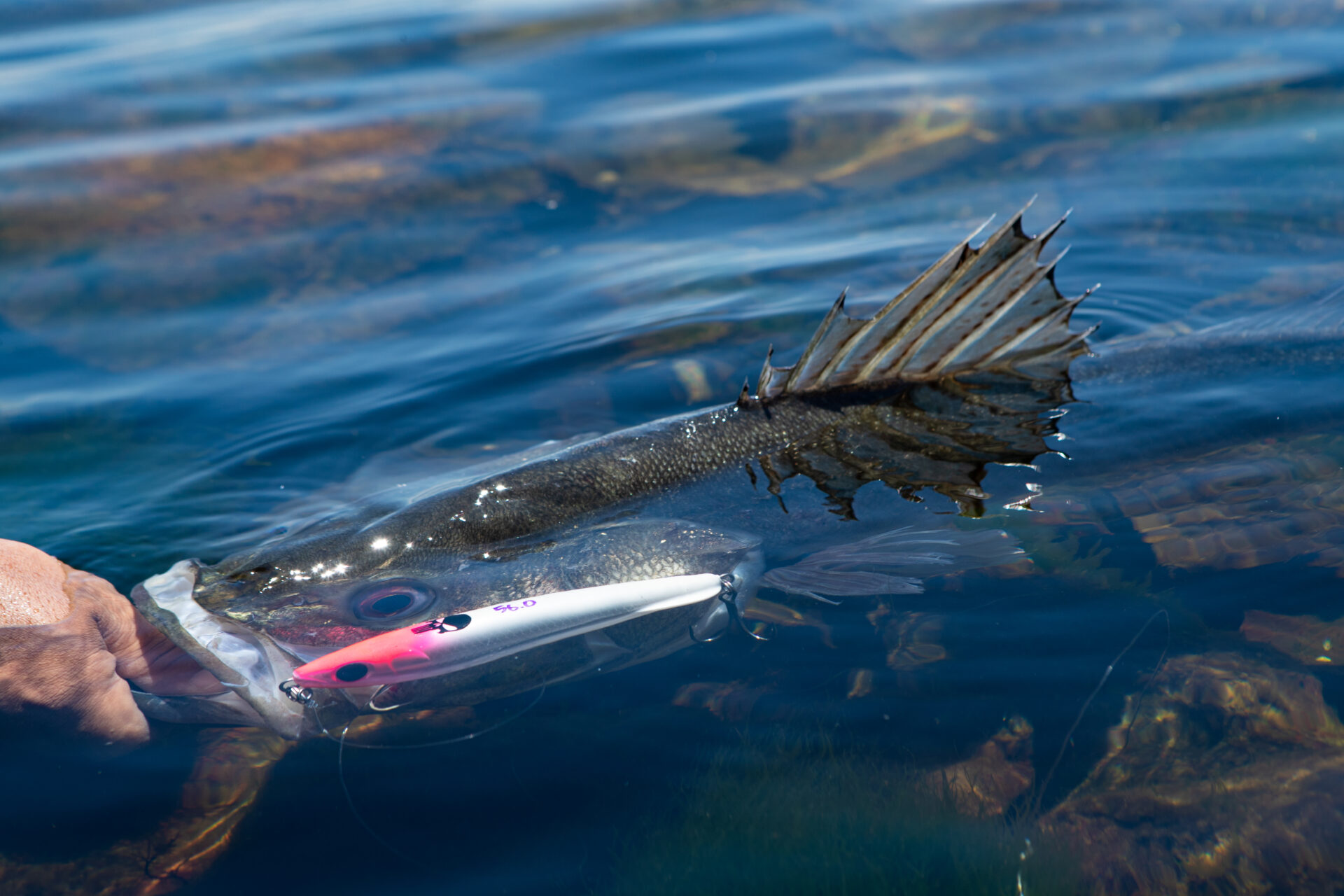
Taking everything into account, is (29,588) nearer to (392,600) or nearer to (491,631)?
(392,600)

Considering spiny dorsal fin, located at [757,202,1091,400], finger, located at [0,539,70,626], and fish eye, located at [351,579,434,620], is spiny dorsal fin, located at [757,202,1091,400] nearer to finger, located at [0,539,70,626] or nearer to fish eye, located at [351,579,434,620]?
fish eye, located at [351,579,434,620]

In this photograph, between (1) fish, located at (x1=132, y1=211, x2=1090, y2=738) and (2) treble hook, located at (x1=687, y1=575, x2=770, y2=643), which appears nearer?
(1) fish, located at (x1=132, y1=211, x2=1090, y2=738)

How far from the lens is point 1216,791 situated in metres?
3.03

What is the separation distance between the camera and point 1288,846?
2.81 metres

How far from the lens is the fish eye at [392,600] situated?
11.6 ft

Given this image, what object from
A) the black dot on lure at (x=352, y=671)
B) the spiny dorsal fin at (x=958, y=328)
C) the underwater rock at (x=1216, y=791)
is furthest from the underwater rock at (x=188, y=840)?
the underwater rock at (x=1216, y=791)

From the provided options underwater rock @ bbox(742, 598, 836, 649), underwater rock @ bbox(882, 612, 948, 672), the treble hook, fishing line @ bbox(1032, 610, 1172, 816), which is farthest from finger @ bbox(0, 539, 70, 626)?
fishing line @ bbox(1032, 610, 1172, 816)

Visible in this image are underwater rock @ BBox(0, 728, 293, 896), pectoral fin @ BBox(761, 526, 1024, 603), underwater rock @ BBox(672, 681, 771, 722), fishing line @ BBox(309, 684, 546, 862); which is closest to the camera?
underwater rock @ BBox(0, 728, 293, 896)

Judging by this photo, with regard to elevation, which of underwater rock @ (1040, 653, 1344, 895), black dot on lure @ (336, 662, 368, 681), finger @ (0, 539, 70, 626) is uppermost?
finger @ (0, 539, 70, 626)

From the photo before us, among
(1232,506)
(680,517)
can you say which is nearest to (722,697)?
(680,517)

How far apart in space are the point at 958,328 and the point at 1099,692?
152 cm

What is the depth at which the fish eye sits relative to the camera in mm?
3545

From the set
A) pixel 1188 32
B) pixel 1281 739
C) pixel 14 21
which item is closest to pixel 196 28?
pixel 14 21

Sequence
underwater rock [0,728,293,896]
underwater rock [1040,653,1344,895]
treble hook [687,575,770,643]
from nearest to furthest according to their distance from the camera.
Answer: underwater rock [1040,653,1344,895] < underwater rock [0,728,293,896] < treble hook [687,575,770,643]
